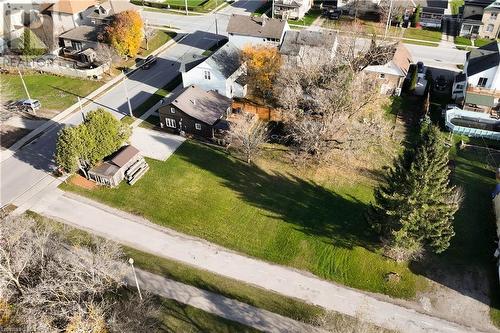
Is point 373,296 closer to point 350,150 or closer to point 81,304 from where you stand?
point 350,150

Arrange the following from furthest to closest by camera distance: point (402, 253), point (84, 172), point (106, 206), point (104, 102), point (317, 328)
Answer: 1. point (104, 102)
2. point (84, 172)
3. point (106, 206)
4. point (402, 253)
5. point (317, 328)

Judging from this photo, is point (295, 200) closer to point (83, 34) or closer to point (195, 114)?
point (195, 114)

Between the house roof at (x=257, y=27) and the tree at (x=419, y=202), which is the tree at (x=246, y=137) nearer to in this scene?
the tree at (x=419, y=202)

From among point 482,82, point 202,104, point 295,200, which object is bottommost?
point 295,200

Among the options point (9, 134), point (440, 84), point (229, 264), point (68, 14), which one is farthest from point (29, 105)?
point (440, 84)

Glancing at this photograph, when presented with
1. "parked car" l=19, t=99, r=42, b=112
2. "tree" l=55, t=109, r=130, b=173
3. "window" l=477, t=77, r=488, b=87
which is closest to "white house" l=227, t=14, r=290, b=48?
"window" l=477, t=77, r=488, b=87

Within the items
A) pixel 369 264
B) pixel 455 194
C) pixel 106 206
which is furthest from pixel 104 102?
pixel 455 194

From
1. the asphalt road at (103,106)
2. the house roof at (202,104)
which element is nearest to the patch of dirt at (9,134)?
the asphalt road at (103,106)
